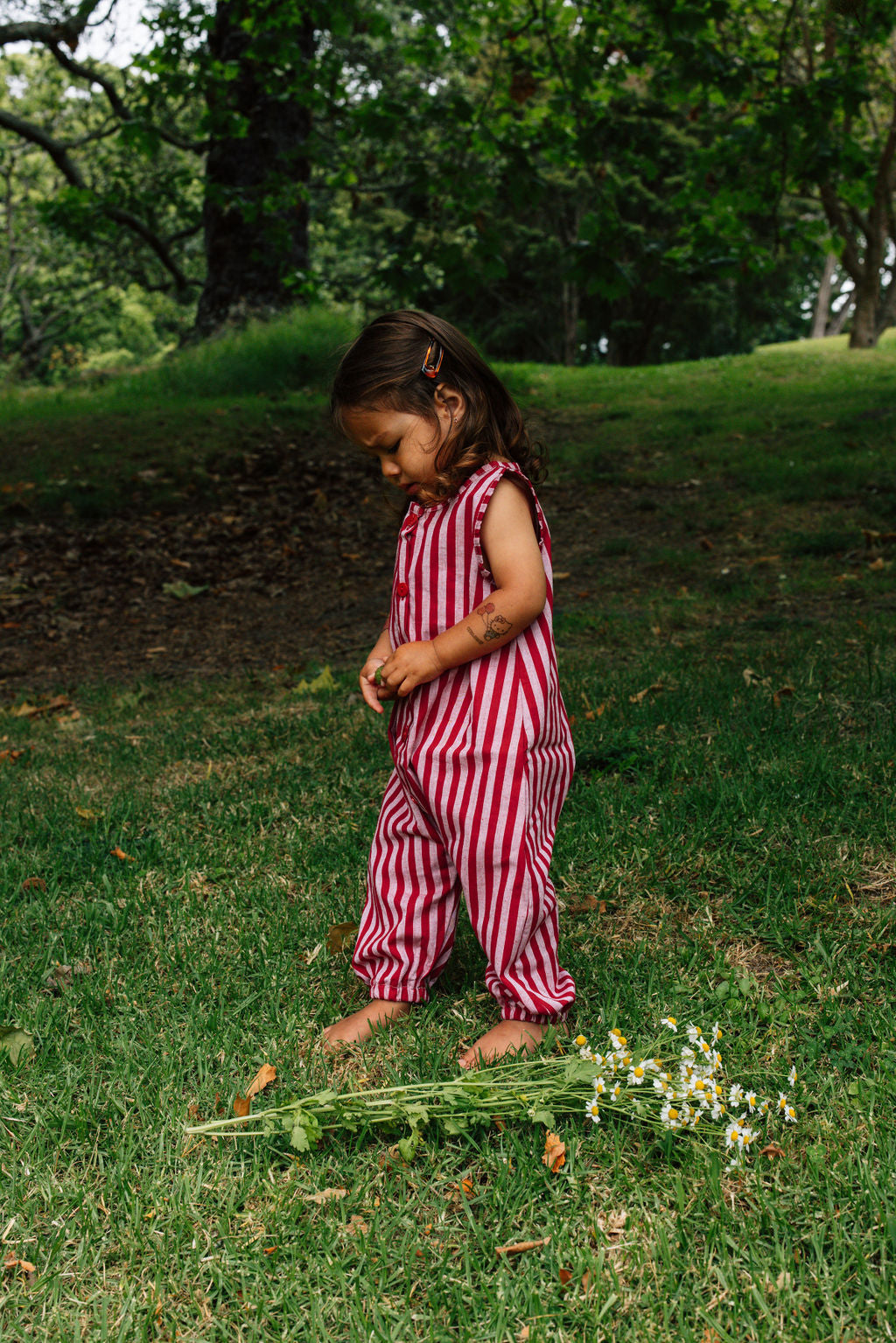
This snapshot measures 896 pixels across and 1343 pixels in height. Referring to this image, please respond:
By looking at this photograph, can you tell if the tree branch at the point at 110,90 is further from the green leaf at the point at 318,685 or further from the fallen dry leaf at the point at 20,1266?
the fallen dry leaf at the point at 20,1266

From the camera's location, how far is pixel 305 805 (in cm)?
352

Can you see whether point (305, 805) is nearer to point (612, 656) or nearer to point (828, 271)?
point (612, 656)

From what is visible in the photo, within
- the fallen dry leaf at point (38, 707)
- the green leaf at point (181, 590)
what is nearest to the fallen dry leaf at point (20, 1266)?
the fallen dry leaf at point (38, 707)

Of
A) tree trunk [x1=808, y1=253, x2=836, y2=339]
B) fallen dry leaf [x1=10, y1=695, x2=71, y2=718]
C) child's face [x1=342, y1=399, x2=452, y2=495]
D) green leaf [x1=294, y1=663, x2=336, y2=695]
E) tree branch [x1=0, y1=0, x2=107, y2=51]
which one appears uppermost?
tree trunk [x1=808, y1=253, x2=836, y2=339]

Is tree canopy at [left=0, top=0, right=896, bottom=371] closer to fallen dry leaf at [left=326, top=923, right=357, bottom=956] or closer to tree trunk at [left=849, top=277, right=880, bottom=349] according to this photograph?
tree trunk at [left=849, top=277, right=880, bottom=349]

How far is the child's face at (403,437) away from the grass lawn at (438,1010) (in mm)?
1216

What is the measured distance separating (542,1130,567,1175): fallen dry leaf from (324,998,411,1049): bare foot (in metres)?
0.52

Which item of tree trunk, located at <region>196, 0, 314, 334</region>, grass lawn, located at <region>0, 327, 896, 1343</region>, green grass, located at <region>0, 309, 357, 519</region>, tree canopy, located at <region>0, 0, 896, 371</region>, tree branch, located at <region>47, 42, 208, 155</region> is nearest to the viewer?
grass lawn, located at <region>0, 327, 896, 1343</region>

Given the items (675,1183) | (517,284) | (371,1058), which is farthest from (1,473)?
(517,284)

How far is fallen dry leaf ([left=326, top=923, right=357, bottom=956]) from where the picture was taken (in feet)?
8.61

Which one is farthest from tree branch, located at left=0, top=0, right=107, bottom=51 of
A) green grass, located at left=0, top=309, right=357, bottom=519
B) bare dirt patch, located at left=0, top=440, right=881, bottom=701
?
bare dirt patch, located at left=0, top=440, right=881, bottom=701

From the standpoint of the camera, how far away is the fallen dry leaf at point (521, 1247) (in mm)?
1651

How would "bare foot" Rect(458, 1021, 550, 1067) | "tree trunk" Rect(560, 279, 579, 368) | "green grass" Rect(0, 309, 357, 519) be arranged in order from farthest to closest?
"tree trunk" Rect(560, 279, 579, 368) < "green grass" Rect(0, 309, 357, 519) < "bare foot" Rect(458, 1021, 550, 1067)

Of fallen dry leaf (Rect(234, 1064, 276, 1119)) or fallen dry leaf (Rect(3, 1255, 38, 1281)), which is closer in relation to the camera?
fallen dry leaf (Rect(3, 1255, 38, 1281))
